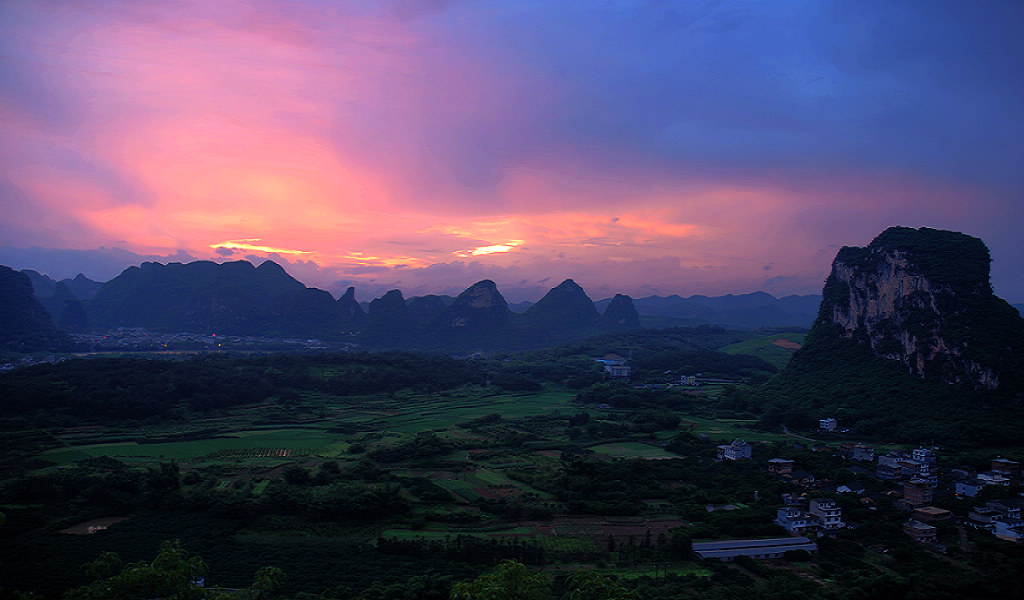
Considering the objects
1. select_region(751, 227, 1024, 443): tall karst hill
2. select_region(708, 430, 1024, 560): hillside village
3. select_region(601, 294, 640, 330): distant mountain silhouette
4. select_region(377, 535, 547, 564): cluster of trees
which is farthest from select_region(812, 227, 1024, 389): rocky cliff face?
select_region(601, 294, 640, 330): distant mountain silhouette

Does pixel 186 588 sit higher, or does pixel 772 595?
pixel 186 588

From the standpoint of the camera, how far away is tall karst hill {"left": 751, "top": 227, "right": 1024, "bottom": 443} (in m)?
34.8

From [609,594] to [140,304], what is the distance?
135671 millimetres

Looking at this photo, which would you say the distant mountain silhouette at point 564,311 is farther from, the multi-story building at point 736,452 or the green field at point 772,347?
the multi-story building at point 736,452

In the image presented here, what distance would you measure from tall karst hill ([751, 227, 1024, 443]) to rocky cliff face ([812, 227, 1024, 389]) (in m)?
0.07

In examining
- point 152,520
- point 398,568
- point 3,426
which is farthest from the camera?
point 3,426

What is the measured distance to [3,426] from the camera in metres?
31.9

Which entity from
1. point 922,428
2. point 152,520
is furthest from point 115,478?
point 922,428

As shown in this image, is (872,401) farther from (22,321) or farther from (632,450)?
(22,321)

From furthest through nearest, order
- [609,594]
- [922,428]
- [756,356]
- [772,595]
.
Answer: [756,356]
[922,428]
[772,595]
[609,594]

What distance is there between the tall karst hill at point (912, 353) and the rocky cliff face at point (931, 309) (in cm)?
7

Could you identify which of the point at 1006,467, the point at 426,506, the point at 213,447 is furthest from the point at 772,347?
the point at 213,447

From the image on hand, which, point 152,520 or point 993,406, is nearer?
point 152,520

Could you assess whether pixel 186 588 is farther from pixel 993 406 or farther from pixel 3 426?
pixel 993 406
